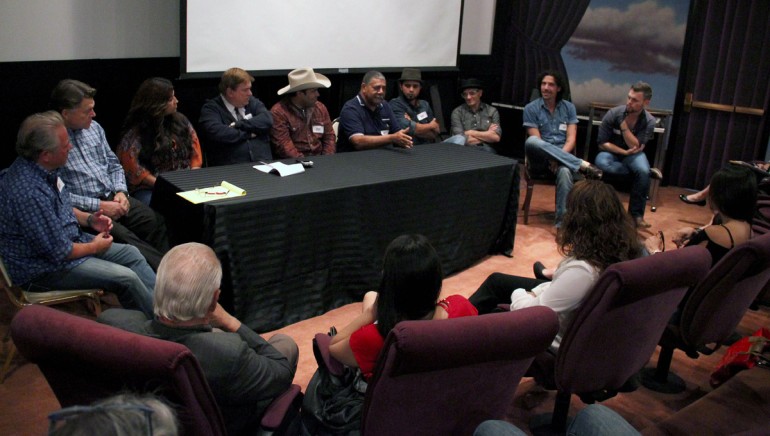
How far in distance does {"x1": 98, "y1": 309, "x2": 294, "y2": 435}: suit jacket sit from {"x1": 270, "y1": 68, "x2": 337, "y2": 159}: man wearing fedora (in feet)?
8.17

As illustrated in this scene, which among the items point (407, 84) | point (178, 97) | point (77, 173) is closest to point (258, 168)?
point (77, 173)

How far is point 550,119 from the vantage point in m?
5.16

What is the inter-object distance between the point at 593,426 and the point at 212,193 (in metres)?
2.03

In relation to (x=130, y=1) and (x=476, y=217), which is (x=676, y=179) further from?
(x=130, y=1)

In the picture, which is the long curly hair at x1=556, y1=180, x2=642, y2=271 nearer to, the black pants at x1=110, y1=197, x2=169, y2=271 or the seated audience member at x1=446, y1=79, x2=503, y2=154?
the black pants at x1=110, y1=197, x2=169, y2=271

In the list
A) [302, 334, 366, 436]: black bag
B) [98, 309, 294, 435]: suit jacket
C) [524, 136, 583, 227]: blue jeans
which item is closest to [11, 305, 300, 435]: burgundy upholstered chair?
[98, 309, 294, 435]: suit jacket

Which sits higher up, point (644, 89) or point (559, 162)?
point (644, 89)

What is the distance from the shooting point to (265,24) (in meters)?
4.78

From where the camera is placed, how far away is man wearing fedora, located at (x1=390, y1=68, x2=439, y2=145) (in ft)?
16.6

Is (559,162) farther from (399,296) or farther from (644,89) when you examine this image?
(399,296)

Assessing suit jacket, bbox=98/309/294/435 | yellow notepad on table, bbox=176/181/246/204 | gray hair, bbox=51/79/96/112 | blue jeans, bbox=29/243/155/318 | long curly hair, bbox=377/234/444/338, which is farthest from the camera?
gray hair, bbox=51/79/96/112

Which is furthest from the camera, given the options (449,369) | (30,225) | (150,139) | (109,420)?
(150,139)

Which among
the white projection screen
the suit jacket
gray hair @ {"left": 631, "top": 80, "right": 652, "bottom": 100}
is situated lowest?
the suit jacket

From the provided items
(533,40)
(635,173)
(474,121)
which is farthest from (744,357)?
(533,40)
